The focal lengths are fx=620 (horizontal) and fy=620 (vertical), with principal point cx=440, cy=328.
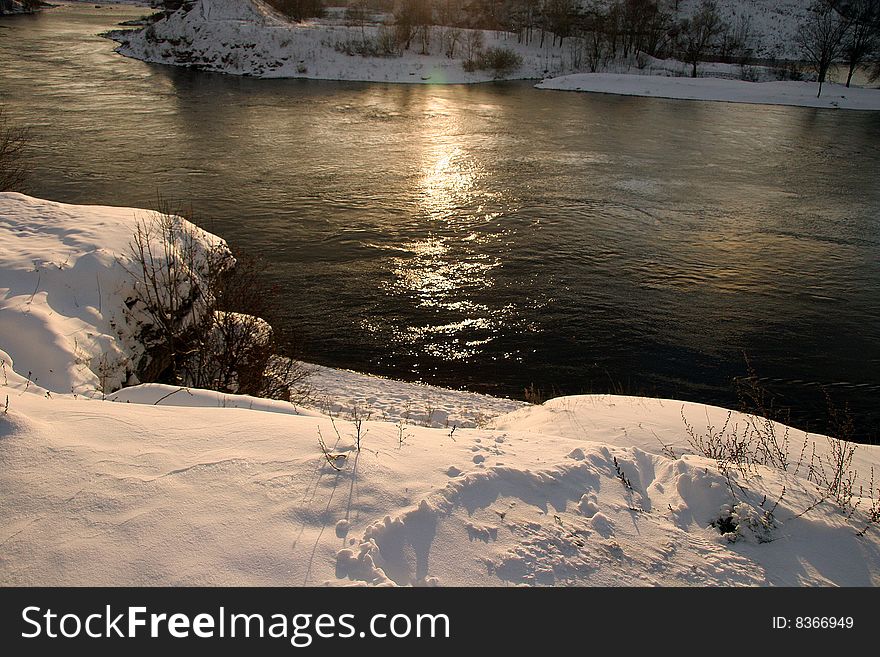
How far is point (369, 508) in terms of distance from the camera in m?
4.93

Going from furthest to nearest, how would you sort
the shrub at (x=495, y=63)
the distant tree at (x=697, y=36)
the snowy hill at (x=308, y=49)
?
the distant tree at (x=697, y=36) < the shrub at (x=495, y=63) < the snowy hill at (x=308, y=49)

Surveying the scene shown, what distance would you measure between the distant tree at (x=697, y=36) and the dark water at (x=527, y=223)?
72.5ft

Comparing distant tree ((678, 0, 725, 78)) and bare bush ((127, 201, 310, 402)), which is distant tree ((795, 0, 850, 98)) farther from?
bare bush ((127, 201, 310, 402))

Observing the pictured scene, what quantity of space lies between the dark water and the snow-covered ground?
6617 mm

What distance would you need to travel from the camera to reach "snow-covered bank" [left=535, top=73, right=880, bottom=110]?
4722 centimetres

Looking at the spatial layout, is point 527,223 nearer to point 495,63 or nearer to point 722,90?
→ point 722,90

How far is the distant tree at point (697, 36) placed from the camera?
60.7 metres

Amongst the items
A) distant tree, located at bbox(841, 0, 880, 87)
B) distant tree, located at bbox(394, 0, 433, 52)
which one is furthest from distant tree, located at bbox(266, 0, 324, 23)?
distant tree, located at bbox(841, 0, 880, 87)

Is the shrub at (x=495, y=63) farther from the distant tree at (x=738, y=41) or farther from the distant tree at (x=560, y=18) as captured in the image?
the distant tree at (x=738, y=41)

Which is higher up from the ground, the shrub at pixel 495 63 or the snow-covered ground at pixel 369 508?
the shrub at pixel 495 63

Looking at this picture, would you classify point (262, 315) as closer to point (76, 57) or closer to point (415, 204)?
Answer: point (415, 204)

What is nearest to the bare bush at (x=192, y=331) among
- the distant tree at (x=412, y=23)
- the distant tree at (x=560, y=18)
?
the distant tree at (x=412, y=23)

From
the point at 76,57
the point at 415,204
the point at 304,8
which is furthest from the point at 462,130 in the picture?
the point at 304,8

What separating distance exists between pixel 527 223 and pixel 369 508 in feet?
58.7
